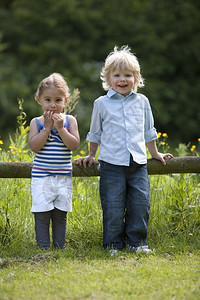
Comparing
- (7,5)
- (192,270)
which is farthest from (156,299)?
(7,5)

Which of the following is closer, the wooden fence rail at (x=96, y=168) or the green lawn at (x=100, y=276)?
the green lawn at (x=100, y=276)

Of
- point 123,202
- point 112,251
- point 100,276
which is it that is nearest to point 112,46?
point 123,202

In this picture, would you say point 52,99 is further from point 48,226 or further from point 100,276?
point 100,276

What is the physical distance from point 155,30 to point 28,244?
39.8ft

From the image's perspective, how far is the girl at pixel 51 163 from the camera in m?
4.15

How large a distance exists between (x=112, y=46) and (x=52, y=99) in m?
11.2

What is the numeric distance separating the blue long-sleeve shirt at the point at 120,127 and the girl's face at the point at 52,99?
31 centimetres

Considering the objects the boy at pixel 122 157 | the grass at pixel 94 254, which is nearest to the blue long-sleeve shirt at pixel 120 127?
the boy at pixel 122 157

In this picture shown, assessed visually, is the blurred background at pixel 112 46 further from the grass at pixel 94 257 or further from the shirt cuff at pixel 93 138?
the shirt cuff at pixel 93 138

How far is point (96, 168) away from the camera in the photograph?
4441 mm

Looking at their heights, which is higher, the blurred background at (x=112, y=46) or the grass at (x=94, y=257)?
the blurred background at (x=112, y=46)

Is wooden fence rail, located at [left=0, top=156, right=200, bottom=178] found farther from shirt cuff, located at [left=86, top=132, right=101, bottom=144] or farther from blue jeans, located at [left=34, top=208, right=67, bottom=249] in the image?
blue jeans, located at [left=34, top=208, right=67, bottom=249]

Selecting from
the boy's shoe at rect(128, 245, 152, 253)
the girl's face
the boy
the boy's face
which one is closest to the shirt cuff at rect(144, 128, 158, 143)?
the boy

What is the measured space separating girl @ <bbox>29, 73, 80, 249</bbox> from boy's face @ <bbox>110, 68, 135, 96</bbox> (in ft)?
1.35
